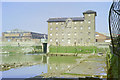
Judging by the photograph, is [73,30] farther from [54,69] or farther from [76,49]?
[54,69]

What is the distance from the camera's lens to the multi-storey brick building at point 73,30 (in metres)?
43.2

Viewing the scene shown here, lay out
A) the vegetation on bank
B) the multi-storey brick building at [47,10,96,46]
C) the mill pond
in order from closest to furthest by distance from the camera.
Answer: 1. the mill pond
2. the vegetation on bank
3. the multi-storey brick building at [47,10,96,46]

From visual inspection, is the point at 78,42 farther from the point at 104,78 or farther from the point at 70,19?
the point at 104,78

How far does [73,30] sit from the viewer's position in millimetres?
45406

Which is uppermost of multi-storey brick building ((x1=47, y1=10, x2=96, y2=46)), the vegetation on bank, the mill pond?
multi-storey brick building ((x1=47, y1=10, x2=96, y2=46))

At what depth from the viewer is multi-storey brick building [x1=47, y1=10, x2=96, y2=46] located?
43181 millimetres

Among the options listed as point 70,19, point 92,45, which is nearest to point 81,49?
point 92,45

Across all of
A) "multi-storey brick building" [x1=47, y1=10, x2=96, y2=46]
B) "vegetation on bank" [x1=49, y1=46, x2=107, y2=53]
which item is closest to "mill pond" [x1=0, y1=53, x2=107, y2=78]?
"vegetation on bank" [x1=49, y1=46, x2=107, y2=53]

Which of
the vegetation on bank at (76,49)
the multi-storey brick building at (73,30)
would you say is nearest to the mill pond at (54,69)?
the vegetation on bank at (76,49)

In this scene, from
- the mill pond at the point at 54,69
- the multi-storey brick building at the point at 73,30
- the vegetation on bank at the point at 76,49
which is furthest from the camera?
the multi-storey brick building at the point at 73,30

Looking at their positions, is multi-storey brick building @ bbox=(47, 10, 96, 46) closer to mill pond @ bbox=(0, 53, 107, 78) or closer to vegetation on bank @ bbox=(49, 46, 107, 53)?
vegetation on bank @ bbox=(49, 46, 107, 53)

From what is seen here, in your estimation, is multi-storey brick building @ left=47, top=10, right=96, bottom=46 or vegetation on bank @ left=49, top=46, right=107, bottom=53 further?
multi-storey brick building @ left=47, top=10, right=96, bottom=46

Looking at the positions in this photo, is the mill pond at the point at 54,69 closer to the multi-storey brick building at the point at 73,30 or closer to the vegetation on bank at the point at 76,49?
the vegetation on bank at the point at 76,49

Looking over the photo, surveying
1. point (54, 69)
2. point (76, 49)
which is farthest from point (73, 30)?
point (54, 69)
